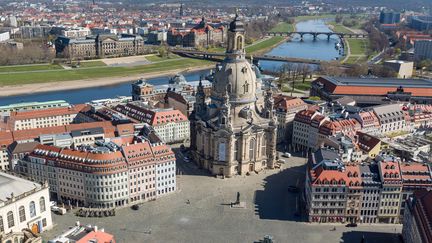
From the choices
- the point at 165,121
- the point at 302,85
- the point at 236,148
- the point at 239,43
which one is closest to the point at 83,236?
the point at 236,148

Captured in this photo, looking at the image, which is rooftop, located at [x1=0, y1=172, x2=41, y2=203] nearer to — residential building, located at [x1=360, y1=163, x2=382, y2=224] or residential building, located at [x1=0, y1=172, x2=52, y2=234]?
residential building, located at [x1=0, y1=172, x2=52, y2=234]

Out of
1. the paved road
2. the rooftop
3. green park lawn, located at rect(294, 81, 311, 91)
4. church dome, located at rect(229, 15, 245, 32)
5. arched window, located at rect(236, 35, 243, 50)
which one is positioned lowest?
the paved road

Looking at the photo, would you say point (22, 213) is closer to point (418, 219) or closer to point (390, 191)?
point (418, 219)

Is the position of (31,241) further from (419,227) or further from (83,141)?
(419,227)

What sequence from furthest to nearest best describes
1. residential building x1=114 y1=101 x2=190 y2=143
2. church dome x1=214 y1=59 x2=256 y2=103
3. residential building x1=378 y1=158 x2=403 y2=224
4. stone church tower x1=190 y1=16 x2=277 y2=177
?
residential building x1=114 y1=101 x2=190 y2=143 < church dome x1=214 y1=59 x2=256 y2=103 < stone church tower x1=190 y1=16 x2=277 y2=177 < residential building x1=378 y1=158 x2=403 y2=224

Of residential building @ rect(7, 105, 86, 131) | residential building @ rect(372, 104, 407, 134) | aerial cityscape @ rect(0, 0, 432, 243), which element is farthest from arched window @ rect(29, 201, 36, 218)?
residential building @ rect(372, 104, 407, 134)
